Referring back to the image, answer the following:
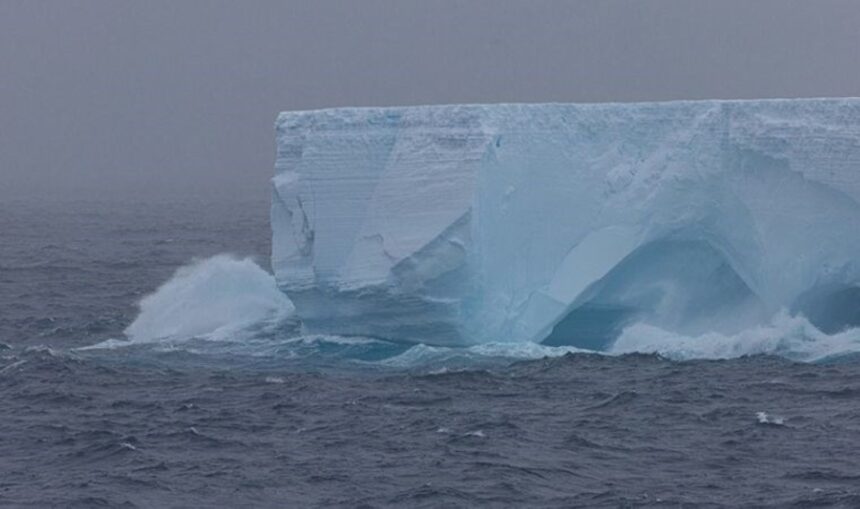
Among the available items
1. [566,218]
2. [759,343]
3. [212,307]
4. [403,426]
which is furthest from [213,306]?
[759,343]

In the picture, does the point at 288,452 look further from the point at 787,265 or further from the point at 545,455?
the point at 787,265

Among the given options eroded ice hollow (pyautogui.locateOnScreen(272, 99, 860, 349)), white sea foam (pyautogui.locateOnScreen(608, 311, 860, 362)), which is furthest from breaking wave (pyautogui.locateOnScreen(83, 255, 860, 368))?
eroded ice hollow (pyautogui.locateOnScreen(272, 99, 860, 349))

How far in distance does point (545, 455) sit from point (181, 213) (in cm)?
5024

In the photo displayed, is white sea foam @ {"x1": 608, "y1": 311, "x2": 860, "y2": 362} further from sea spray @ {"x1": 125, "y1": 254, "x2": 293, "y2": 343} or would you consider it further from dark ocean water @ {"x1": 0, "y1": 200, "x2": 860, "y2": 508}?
sea spray @ {"x1": 125, "y1": 254, "x2": 293, "y2": 343}

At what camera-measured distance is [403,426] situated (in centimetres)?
1462

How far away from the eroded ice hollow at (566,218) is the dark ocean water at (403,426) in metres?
0.90

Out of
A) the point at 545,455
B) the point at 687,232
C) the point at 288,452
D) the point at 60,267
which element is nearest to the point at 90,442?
the point at 288,452

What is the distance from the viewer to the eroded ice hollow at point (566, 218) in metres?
18.3

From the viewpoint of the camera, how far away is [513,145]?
1903 cm

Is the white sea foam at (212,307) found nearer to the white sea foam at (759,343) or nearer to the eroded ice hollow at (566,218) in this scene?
the eroded ice hollow at (566,218)

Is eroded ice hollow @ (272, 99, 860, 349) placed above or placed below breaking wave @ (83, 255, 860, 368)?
above

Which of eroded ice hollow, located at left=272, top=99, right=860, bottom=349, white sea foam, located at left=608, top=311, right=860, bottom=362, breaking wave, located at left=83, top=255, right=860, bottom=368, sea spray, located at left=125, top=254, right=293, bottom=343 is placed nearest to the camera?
white sea foam, located at left=608, top=311, right=860, bottom=362

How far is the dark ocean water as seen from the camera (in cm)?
1222

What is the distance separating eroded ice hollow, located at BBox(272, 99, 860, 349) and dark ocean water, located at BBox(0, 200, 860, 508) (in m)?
0.90
